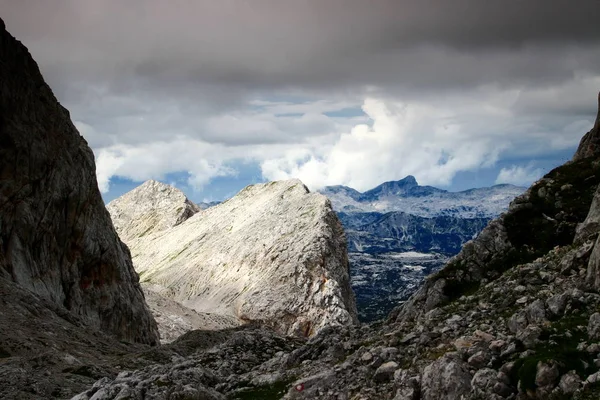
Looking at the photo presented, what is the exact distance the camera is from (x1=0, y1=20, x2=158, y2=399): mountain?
206 ft

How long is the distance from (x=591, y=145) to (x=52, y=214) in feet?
222

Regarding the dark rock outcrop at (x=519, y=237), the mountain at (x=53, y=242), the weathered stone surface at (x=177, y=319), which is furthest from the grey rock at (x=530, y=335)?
the weathered stone surface at (x=177, y=319)

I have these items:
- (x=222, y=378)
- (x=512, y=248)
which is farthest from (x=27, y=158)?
(x=512, y=248)

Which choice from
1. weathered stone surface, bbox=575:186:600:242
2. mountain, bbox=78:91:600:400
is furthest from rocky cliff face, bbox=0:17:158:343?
weathered stone surface, bbox=575:186:600:242

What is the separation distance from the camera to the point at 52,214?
86.8 metres

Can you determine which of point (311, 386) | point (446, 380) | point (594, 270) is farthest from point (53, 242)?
point (594, 270)

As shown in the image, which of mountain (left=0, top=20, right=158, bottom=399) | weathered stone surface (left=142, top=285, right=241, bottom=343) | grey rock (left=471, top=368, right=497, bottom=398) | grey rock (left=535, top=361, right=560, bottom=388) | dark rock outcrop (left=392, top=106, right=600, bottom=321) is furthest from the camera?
weathered stone surface (left=142, top=285, right=241, bottom=343)

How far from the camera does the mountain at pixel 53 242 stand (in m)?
62.7

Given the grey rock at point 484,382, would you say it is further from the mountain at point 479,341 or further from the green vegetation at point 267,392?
the green vegetation at point 267,392

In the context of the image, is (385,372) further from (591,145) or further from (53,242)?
(53,242)

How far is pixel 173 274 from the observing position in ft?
636

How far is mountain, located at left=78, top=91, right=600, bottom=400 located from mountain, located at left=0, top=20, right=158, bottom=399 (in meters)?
23.1

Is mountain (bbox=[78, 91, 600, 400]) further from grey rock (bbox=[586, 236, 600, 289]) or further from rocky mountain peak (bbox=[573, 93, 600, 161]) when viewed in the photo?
rocky mountain peak (bbox=[573, 93, 600, 161])

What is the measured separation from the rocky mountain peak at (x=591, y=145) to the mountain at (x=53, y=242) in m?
47.1
